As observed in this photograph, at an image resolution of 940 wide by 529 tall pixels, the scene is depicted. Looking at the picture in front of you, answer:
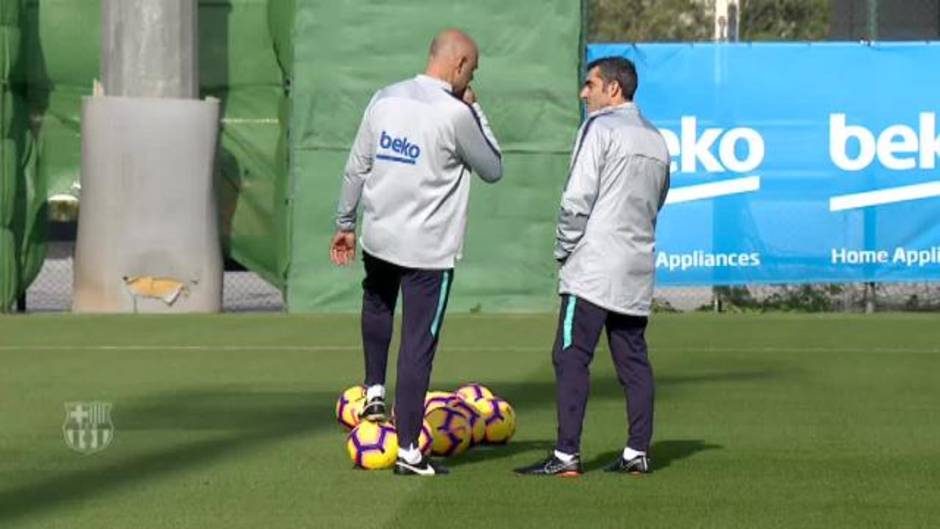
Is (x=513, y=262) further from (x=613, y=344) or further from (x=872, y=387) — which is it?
(x=613, y=344)

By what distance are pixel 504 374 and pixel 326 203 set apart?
558 centimetres

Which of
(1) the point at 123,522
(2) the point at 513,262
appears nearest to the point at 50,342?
(2) the point at 513,262

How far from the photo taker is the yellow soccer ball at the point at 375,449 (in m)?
10.6

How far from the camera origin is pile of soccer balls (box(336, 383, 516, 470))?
10.6 meters

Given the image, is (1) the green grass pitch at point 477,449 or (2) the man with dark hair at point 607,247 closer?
(1) the green grass pitch at point 477,449

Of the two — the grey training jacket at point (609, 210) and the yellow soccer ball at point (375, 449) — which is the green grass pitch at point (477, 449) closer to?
the yellow soccer ball at point (375, 449)

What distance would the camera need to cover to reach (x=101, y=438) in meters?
11.9

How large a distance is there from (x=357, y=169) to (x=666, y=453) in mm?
2039

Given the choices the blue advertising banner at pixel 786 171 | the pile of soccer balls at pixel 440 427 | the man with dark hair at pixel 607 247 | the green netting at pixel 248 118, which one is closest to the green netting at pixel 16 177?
the green netting at pixel 248 118

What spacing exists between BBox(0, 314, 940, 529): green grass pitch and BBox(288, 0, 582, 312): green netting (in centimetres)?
123

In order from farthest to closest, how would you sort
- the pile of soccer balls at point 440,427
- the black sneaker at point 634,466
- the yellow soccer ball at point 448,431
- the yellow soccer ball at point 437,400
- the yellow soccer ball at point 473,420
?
the yellow soccer ball at point 473,420, the yellow soccer ball at point 437,400, the yellow soccer ball at point 448,431, the pile of soccer balls at point 440,427, the black sneaker at point 634,466

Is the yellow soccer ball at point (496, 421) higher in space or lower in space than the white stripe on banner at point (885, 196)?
lower

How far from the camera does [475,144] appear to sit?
10391mm

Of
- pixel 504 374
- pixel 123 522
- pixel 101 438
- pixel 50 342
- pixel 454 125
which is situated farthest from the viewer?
pixel 50 342
